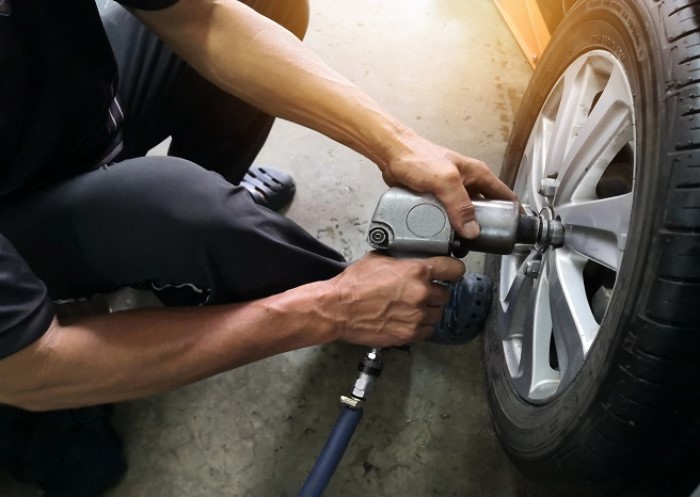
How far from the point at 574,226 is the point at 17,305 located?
27.3 inches

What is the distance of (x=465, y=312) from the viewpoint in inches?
41.4

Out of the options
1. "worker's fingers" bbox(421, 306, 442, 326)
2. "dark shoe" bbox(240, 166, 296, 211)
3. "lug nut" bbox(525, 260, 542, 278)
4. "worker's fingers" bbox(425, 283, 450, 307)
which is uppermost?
"lug nut" bbox(525, 260, 542, 278)

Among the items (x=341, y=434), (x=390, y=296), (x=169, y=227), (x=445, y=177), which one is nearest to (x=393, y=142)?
(x=445, y=177)

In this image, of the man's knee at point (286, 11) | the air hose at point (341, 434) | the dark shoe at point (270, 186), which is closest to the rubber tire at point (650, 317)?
the air hose at point (341, 434)

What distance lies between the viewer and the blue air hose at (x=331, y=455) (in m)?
0.88

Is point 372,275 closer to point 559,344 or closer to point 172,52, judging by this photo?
point 559,344

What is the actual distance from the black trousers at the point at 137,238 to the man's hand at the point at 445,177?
17 centimetres

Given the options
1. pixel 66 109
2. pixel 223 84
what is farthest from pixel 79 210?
pixel 223 84

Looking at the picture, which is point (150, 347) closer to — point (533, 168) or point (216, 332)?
point (216, 332)

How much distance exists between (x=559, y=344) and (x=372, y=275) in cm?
30

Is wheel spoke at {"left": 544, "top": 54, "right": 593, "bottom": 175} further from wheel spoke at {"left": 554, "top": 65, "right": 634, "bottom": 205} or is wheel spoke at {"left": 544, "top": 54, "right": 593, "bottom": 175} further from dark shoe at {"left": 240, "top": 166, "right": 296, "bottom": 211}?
dark shoe at {"left": 240, "top": 166, "right": 296, "bottom": 211}

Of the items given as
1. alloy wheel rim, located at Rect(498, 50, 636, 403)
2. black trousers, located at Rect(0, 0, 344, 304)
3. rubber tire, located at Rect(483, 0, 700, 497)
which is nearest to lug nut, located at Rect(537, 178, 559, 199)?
alloy wheel rim, located at Rect(498, 50, 636, 403)

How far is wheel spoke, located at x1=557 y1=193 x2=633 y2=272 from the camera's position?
0.70m

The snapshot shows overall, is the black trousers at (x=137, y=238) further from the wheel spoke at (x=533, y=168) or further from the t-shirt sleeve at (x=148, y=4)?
the wheel spoke at (x=533, y=168)
